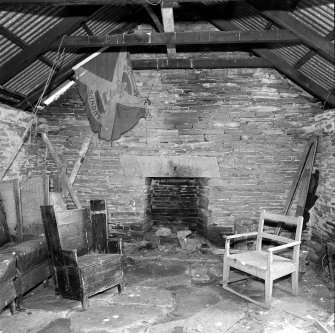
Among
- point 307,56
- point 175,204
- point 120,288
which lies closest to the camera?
point 120,288

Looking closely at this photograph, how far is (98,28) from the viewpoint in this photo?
16.5 ft

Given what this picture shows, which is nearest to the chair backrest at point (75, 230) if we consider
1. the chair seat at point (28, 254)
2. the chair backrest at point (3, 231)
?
the chair seat at point (28, 254)

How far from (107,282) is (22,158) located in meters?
3.08

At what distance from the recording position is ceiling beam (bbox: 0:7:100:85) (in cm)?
423

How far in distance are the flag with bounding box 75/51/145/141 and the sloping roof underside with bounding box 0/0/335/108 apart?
34 centimetres

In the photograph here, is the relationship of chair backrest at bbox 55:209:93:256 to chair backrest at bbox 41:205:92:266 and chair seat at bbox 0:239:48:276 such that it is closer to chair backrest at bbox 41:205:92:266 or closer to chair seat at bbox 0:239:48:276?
chair backrest at bbox 41:205:92:266

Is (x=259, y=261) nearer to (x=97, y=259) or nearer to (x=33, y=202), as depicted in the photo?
(x=97, y=259)

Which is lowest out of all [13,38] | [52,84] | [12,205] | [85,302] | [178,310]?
[178,310]

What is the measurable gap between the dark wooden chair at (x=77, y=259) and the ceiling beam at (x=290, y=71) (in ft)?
11.9

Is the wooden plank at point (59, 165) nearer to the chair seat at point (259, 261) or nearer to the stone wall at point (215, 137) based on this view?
the stone wall at point (215, 137)

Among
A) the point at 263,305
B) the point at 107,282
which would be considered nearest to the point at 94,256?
the point at 107,282

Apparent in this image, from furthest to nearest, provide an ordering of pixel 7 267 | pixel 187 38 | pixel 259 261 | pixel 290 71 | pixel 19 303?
pixel 290 71 → pixel 187 38 → pixel 259 261 → pixel 19 303 → pixel 7 267

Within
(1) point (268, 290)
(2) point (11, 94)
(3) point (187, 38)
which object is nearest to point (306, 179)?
(1) point (268, 290)

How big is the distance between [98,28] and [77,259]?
11.4 ft
